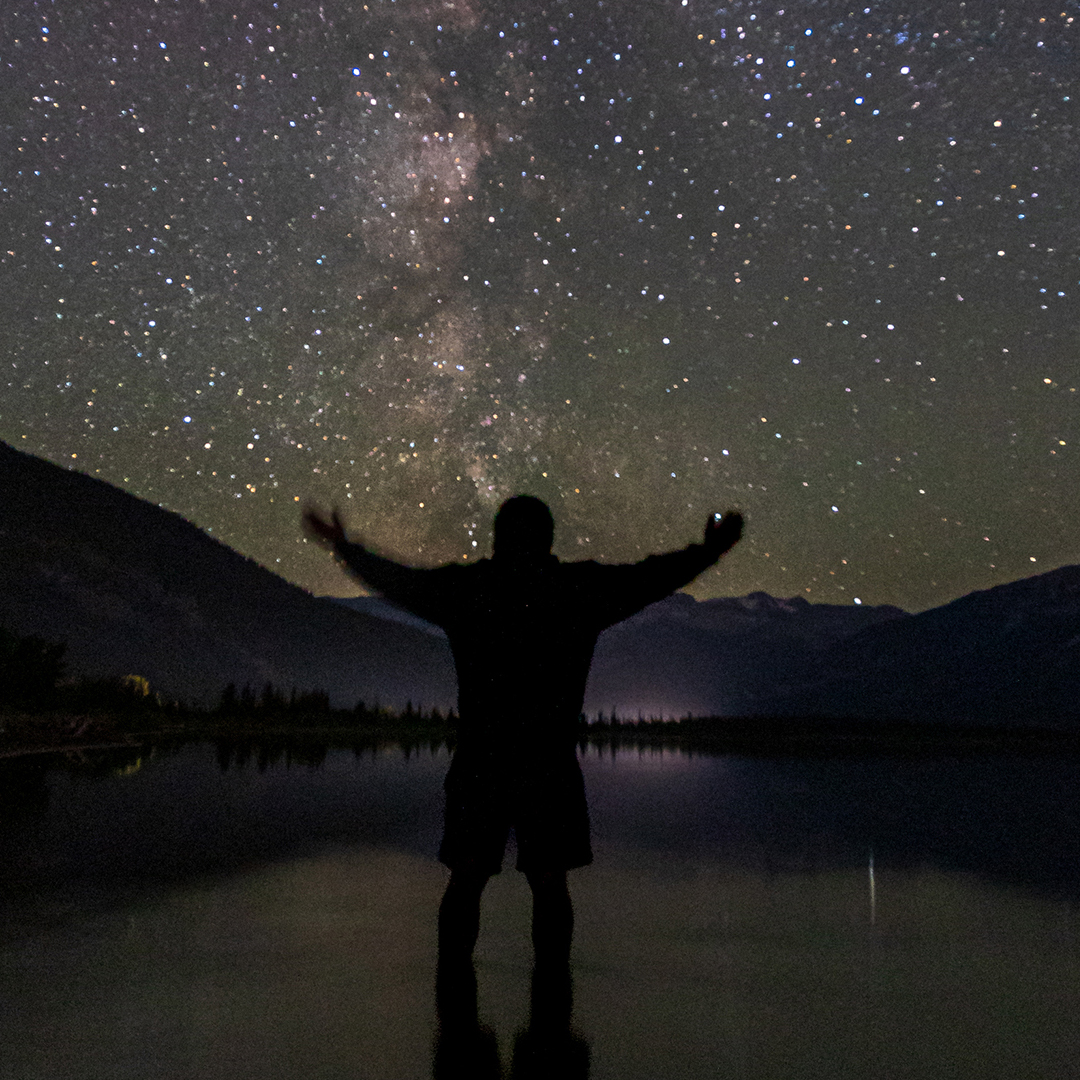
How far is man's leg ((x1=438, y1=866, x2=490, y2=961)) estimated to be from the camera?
154 inches

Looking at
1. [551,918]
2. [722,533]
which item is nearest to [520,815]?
[551,918]

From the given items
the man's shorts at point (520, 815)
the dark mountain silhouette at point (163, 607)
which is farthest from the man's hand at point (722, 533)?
the dark mountain silhouette at point (163, 607)

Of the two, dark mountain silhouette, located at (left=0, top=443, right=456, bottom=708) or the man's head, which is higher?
dark mountain silhouette, located at (left=0, top=443, right=456, bottom=708)

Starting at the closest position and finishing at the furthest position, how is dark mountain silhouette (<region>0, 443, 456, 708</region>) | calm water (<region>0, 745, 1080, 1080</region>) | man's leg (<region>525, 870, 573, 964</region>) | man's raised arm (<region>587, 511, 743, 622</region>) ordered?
calm water (<region>0, 745, 1080, 1080</region>) → man's leg (<region>525, 870, 573, 964</region>) → man's raised arm (<region>587, 511, 743, 622</region>) → dark mountain silhouette (<region>0, 443, 456, 708</region>)

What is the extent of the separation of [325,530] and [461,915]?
5.82 feet

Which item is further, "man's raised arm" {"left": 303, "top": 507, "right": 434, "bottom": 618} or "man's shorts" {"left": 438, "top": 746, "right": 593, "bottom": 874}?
"man's raised arm" {"left": 303, "top": 507, "right": 434, "bottom": 618}

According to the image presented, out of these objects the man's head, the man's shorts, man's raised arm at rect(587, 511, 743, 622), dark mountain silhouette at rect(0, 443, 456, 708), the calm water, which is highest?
dark mountain silhouette at rect(0, 443, 456, 708)

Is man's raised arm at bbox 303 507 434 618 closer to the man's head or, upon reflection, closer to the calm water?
the man's head

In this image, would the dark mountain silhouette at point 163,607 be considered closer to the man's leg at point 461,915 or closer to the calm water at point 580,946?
the calm water at point 580,946

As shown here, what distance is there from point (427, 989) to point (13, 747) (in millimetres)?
15150

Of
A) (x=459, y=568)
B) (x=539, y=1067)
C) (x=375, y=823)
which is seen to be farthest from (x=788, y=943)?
(x=375, y=823)

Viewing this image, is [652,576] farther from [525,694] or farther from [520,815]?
[520,815]

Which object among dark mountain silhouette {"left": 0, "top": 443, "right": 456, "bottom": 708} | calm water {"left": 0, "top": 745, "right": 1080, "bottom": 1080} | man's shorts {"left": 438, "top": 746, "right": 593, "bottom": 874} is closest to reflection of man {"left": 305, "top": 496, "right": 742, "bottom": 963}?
man's shorts {"left": 438, "top": 746, "right": 593, "bottom": 874}

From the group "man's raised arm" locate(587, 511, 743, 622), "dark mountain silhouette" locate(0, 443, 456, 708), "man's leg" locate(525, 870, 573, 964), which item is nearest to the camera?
"man's leg" locate(525, 870, 573, 964)
